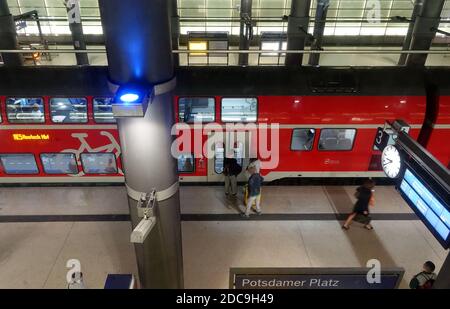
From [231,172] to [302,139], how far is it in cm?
187

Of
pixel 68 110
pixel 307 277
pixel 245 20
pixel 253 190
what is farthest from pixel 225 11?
pixel 307 277

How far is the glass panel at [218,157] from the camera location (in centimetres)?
875

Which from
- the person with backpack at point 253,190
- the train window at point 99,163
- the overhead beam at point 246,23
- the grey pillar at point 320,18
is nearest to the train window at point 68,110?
the train window at point 99,163

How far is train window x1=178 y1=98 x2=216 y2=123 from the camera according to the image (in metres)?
8.16

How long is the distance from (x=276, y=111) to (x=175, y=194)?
14.3 ft

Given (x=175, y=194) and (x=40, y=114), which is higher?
(x=175, y=194)

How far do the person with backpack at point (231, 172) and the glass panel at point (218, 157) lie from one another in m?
0.32

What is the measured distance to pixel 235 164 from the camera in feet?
28.4

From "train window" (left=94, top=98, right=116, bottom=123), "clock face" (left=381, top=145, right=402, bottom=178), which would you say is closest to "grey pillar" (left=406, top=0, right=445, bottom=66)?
"clock face" (left=381, top=145, right=402, bottom=178)

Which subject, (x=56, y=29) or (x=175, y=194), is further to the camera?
(x=56, y=29)

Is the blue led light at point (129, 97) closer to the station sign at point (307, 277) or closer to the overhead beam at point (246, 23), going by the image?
the station sign at point (307, 277)
